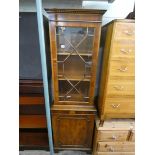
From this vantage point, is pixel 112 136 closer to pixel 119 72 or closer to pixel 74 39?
pixel 119 72

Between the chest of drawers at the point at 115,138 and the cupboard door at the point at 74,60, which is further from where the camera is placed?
the chest of drawers at the point at 115,138

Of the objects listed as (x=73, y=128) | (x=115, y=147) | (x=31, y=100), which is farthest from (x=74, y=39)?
(x=115, y=147)

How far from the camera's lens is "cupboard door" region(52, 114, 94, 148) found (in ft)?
5.69

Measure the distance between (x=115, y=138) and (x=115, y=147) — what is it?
0.13 m

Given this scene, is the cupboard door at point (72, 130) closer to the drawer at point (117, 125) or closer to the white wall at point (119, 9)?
the drawer at point (117, 125)

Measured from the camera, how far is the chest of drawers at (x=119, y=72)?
134 cm

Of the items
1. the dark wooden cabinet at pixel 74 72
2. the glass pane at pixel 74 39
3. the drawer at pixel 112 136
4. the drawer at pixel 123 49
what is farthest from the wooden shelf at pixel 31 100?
the drawer at pixel 123 49

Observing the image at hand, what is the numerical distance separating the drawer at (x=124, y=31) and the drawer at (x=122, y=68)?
209 millimetres

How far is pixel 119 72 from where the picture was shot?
1.45 m

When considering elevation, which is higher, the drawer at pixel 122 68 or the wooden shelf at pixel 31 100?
the drawer at pixel 122 68

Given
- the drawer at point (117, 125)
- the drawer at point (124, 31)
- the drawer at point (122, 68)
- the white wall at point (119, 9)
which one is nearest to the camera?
the drawer at point (124, 31)
